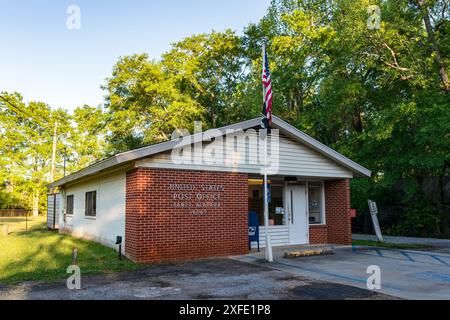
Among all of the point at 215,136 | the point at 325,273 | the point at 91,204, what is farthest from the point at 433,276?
the point at 91,204

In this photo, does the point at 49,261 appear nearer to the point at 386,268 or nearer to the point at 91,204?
the point at 91,204

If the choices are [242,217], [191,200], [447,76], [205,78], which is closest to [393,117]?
[447,76]

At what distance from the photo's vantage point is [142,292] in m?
7.11

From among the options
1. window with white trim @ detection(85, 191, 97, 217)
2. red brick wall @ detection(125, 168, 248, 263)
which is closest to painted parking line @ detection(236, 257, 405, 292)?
red brick wall @ detection(125, 168, 248, 263)

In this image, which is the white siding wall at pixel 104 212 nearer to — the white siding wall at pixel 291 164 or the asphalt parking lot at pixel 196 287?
the white siding wall at pixel 291 164

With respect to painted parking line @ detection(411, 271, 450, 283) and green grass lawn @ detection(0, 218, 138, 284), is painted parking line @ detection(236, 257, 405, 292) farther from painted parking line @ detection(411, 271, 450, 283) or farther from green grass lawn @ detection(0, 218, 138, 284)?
green grass lawn @ detection(0, 218, 138, 284)

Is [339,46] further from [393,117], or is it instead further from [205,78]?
[205,78]

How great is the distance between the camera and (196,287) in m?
7.55

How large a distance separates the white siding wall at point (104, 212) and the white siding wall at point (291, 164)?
164cm

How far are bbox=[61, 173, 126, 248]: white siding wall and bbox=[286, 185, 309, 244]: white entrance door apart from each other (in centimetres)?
653

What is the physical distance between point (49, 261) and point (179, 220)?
3842 millimetres

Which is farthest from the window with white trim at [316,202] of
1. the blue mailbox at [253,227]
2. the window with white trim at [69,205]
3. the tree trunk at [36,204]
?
the tree trunk at [36,204]

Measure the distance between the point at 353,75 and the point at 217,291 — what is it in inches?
861

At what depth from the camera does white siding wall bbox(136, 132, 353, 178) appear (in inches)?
437
